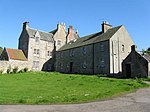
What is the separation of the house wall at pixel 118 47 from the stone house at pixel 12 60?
2235 centimetres

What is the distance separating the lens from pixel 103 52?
39.8 meters

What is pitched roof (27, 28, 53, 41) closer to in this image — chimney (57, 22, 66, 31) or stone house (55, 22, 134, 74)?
chimney (57, 22, 66, 31)

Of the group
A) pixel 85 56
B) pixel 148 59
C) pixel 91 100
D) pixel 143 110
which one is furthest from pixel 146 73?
pixel 143 110

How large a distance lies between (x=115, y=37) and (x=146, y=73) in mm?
11188

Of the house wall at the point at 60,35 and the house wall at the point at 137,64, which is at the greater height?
the house wall at the point at 60,35

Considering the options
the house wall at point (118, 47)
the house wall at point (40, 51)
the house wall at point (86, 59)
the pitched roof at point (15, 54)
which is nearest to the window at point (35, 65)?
the house wall at point (40, 51)

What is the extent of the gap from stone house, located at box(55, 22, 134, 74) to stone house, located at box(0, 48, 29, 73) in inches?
457

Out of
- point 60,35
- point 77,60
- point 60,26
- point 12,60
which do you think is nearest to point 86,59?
point 77,60

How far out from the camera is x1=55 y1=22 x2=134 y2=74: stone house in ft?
127

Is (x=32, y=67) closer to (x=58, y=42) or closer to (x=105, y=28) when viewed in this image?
(x=58, y=42)

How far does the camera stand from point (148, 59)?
31.6m

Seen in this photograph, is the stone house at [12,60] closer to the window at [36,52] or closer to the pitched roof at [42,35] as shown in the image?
the window at [36,52]

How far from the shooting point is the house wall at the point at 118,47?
38.5 meters

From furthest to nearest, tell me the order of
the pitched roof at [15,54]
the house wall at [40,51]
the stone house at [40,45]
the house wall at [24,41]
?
the house wall at [24,41]
the stone house at [40,45]
the house wall at [40,51]
the pitched roof at [15,54]
